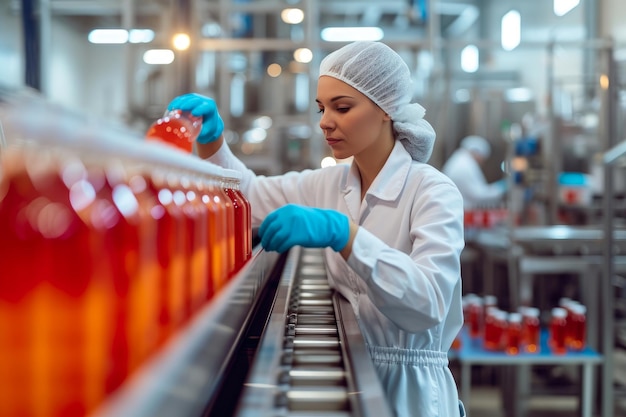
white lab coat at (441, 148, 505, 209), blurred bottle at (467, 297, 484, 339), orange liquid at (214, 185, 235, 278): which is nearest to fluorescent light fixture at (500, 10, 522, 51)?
white lab coat at (441, 148, 505, 209)

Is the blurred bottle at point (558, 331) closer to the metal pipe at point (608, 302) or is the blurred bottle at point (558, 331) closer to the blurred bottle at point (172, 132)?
the metal pipe at point (608, 302)

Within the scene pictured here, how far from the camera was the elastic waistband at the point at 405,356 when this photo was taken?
164 cm

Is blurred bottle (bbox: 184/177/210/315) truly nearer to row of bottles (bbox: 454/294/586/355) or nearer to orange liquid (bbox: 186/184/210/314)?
orange liquid (bbox: 186/184/210/314)

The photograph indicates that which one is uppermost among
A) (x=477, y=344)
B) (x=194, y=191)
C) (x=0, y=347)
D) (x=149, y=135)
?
(x=149, y=135)

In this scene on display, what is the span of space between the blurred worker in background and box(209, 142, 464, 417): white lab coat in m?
5.20

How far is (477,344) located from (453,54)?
402 inches

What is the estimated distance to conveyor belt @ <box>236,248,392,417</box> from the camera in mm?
889

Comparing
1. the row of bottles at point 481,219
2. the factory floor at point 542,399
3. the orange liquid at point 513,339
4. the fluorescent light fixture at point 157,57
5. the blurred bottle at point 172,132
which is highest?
the fluorescent light fixture at point 157,57

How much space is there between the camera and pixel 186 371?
0.71 meters

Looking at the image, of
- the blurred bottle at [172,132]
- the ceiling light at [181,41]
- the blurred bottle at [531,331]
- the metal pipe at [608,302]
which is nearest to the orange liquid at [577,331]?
the metal pipe at [608,302]

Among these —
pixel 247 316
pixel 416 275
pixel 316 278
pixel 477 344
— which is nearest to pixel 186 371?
pixel 247 316

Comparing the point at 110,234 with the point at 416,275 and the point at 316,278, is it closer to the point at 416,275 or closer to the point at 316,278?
the point at 416,275

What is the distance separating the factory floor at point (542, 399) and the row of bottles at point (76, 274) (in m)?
3.61

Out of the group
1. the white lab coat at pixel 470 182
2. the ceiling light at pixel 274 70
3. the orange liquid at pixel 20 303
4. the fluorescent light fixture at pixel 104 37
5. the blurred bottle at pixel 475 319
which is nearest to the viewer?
the orange liquid at pixel 20 303
